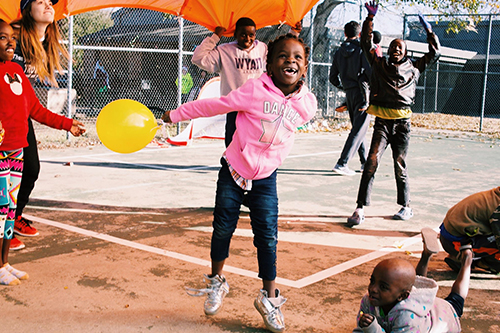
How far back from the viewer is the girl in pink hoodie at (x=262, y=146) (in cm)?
346

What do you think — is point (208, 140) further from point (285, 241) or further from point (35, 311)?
point (35, 311)

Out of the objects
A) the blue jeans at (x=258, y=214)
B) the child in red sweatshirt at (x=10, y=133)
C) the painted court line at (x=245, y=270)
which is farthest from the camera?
the painted court line at (x=245, y=270)

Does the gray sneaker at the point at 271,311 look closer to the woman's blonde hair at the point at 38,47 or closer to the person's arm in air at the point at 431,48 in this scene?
the woman's blonde hair at the point at 38,47

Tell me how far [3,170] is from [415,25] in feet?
67.7

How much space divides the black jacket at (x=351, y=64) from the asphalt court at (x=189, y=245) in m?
1.68

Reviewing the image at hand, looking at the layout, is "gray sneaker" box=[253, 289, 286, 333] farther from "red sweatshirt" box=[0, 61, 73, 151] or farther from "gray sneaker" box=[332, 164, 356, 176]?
"gray sneaker" box=[332, 164, 356, 176]

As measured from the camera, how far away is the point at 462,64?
28.8m

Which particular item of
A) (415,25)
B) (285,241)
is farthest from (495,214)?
(415,25)

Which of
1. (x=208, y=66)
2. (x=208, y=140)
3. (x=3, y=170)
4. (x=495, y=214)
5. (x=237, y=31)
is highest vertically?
(x=237, y=31)

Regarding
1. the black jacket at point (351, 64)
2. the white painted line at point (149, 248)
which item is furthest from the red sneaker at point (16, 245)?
the black jacket at point (351, 64)

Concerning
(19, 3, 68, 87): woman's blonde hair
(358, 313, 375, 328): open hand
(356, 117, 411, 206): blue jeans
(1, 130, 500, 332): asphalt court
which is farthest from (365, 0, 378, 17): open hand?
(358, 313, 375, 328): open hand

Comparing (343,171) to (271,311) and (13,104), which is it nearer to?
(271,311)

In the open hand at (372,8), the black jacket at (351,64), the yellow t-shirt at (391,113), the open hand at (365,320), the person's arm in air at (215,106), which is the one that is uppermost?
the open hand at (372,8)

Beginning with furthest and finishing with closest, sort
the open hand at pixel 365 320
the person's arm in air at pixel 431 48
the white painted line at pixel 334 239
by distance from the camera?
1. the person's arm in air at pixel 431 48
2. the white painted line at pixel 334 239
3. the open hand at pixel 365 320
